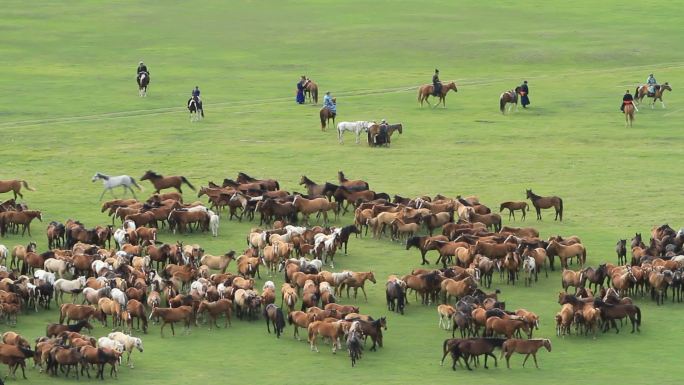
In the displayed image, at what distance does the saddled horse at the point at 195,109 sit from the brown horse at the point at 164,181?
1389cm

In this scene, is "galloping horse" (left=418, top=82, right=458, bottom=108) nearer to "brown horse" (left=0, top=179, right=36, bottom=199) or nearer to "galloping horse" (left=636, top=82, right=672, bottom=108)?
"galloping horse" (left=636, top=82, right=672, bottom=108)

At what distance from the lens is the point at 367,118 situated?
59.8 metres

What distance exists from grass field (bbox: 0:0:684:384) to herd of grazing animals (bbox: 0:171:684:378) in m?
0.54

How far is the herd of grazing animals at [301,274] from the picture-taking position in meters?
30.9

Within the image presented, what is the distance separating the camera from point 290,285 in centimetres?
3456

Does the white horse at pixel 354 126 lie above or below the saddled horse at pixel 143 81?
below

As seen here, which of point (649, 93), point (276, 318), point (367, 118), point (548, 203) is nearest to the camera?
point (276, 318)

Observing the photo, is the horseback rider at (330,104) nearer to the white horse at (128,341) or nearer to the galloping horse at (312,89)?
the galloping horse at (312,89)

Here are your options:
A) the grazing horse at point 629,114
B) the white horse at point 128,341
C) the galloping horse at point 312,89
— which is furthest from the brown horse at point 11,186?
the grazing horse at point 629,114

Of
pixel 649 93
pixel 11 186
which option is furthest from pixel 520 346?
Result: pixel 649 93

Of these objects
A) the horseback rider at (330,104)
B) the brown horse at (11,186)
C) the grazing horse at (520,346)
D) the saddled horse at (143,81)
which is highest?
the saddled horse at (143,81)

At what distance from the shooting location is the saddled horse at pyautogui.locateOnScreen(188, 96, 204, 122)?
196ft

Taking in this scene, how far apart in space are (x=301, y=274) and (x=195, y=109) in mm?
26484

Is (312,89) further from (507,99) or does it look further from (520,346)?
(520,346)
